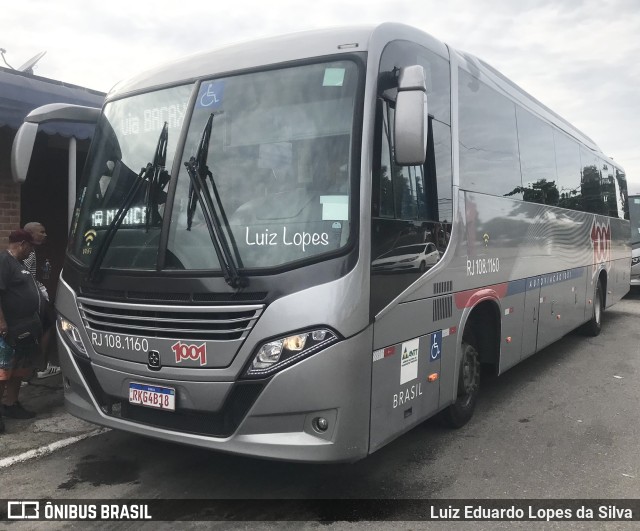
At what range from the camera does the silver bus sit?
343 centimetres

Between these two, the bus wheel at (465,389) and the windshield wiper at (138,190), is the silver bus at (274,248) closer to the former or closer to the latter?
the windshield wiper at (138,190)

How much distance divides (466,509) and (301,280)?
1870mm

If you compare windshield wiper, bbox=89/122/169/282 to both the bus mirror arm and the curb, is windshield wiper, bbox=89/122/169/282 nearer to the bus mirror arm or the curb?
the bus mirror arm

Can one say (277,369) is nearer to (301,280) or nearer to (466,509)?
(301,280)

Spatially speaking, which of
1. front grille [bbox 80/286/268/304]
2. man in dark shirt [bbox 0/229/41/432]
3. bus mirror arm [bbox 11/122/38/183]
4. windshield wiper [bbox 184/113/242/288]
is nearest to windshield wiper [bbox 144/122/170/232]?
windshield wiper [bbox 184/113/242/288]

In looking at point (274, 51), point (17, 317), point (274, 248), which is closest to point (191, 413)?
point (274, 248)

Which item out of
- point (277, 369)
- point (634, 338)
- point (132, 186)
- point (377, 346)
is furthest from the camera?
point (634, 338)

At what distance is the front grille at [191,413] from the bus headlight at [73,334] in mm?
109

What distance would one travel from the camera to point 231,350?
137 inches

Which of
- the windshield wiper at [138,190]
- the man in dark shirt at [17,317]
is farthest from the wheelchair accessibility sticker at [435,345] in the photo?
the man in dark shirt at [17,317]

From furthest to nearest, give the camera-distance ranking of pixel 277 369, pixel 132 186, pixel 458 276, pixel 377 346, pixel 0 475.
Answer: pixel 458 276, pixel 0 475, pixel 132 186, pixel 377 346, pixel 277 369

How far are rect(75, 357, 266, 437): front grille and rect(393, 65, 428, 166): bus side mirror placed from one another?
1.61 metres

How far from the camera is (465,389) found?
5355 mm

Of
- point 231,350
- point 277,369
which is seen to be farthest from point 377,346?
point 231,350
